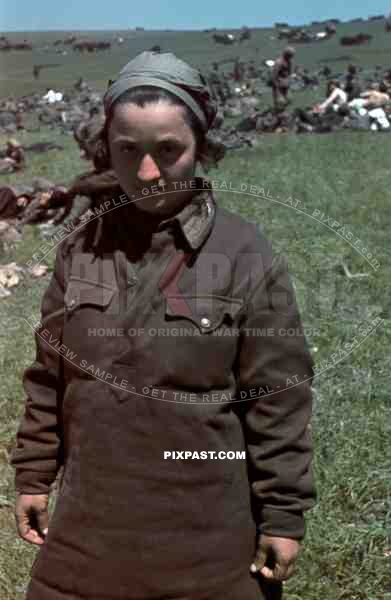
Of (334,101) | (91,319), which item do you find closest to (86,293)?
(91,319)

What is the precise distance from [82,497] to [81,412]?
205mm

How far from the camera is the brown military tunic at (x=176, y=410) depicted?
5.75 ft

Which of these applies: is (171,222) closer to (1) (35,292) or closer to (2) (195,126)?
(2) (195,126)

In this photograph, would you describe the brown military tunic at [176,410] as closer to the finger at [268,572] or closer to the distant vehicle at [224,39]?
the finger at [268,572]

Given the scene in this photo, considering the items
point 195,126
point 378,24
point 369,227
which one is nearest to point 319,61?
point 378,24

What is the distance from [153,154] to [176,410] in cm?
59

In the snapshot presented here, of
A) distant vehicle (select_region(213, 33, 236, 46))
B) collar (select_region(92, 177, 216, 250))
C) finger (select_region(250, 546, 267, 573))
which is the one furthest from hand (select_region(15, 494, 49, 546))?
distant vehicle (select_region(213, 33, 236, 46))

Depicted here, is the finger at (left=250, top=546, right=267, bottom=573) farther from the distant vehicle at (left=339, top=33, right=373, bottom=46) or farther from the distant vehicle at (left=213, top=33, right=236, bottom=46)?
the distant vehicle at (left=213, top=33, right=236, bottom=46)

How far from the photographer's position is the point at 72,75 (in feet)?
102

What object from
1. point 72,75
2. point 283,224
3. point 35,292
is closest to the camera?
point 35,292

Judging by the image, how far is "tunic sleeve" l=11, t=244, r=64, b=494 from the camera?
1.92 metres

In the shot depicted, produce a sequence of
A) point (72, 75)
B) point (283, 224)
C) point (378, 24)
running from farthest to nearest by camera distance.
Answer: point (378, 24), point (72, 75), point (283, 224)

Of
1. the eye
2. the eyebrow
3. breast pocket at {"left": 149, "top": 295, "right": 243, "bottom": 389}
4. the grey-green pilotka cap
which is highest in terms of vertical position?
the grey-green pilotka cap

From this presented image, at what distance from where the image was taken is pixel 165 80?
5.57ft
